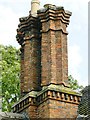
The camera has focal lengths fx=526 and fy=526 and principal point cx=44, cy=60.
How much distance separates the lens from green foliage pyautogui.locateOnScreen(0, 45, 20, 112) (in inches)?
1000

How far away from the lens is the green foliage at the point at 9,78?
25.4 m

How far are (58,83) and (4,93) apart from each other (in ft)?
33.8

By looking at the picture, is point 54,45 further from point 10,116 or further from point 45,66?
point 10,116

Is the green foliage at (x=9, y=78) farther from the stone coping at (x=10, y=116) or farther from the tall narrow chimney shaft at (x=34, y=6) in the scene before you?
the stone coping at (x=10, y=116)

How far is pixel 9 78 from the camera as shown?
26.3 m

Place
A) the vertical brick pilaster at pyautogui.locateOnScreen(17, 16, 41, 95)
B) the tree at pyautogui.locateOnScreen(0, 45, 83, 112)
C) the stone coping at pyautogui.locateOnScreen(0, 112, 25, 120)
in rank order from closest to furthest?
the stone coping at pyautogui.locateOnScreen(0, 112, 25, 120)
the vertical brick pilaster at pyautogui.locateOnScreen(17, 16, 41, 95)
the tree at pyautogui.locateOnScreen(0, 45, 83, 112)

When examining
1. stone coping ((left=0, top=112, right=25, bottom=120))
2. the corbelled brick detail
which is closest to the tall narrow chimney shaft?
the corbelled brick detail

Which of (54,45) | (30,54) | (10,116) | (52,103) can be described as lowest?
(10,116)

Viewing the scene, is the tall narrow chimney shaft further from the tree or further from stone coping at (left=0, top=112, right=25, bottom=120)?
the tree

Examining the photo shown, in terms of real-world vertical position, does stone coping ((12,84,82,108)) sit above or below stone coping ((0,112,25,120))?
above

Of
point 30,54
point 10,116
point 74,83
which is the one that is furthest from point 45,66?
point 74,83

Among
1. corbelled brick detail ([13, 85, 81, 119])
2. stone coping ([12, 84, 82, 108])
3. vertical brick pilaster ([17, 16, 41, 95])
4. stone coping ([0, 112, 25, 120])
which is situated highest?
vertical brick pilaster ([17, 16, 41, 95])

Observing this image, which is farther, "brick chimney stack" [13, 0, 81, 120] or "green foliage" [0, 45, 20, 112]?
"green foliage" [0, 45, 20, 112]

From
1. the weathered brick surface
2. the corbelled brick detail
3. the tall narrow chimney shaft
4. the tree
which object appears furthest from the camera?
the tree
